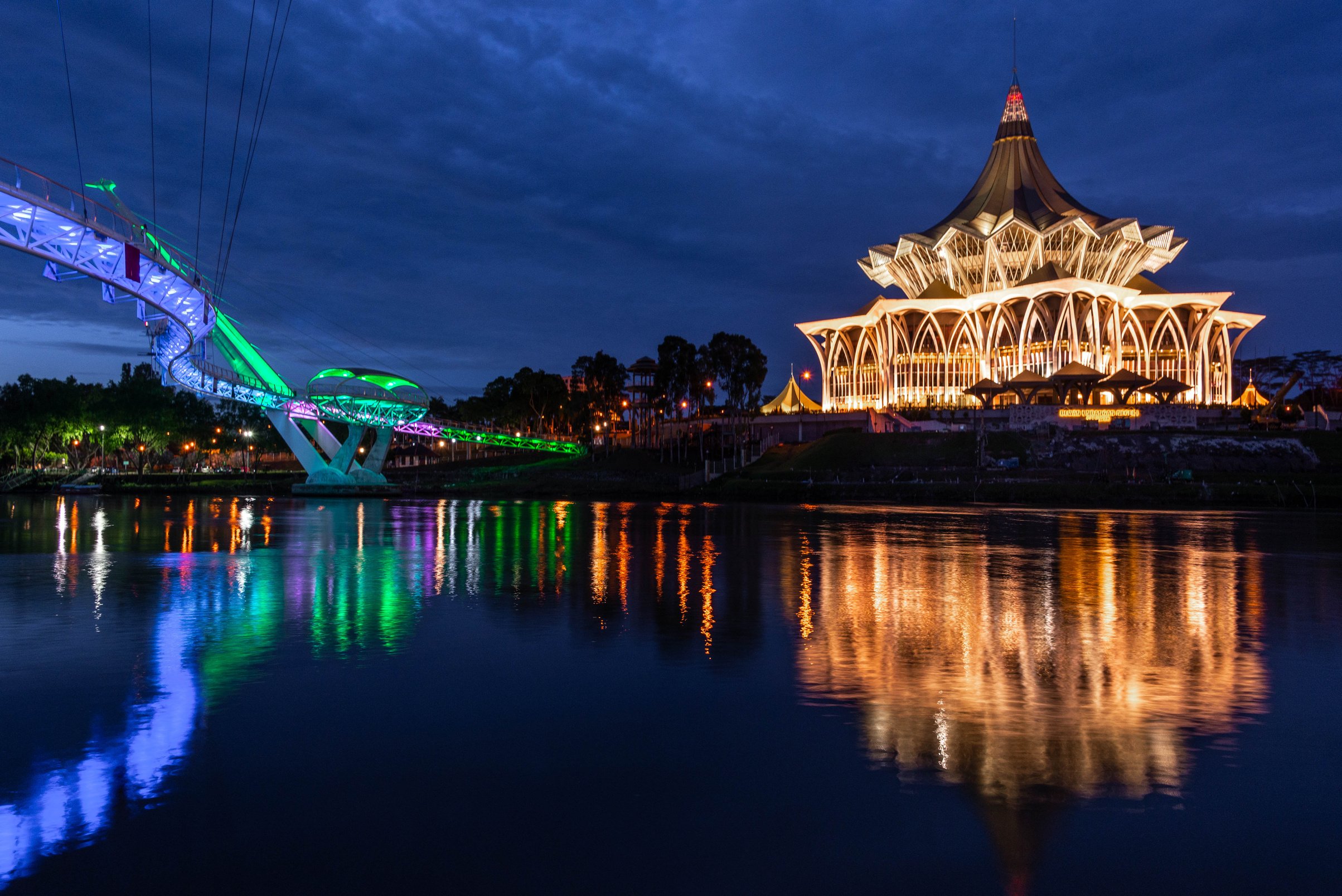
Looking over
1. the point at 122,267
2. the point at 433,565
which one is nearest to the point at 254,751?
the point at 433,565

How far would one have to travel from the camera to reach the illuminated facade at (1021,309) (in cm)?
8288

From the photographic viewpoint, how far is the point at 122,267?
2520 centimetres

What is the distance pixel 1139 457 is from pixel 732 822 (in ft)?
181

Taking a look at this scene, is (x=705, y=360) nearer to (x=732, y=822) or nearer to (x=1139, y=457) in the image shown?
(x=1139, y=457)

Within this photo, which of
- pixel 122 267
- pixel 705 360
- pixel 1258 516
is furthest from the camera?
pixel 705 360

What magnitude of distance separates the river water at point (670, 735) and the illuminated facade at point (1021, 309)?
69.5 m

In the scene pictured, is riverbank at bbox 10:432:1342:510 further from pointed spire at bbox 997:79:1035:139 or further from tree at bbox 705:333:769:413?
pointed spire at bbox 997:79:1035:139

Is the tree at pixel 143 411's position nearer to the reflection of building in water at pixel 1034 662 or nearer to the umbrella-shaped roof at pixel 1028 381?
the umbrella-shaped roof at pixel 1028 381

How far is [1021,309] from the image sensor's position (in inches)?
3319

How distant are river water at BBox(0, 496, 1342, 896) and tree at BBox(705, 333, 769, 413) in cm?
6859

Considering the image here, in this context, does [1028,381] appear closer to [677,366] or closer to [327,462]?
[677,366]

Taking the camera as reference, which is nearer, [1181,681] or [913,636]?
[1181,681]

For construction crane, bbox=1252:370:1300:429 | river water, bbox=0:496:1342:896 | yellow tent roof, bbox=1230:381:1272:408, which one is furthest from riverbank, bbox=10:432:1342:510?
river water, bbox=0:496:1342:896

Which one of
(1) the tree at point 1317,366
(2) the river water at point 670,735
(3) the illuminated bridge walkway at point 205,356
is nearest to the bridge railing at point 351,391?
(3) the illuminated bridge walkway at point 205,356
